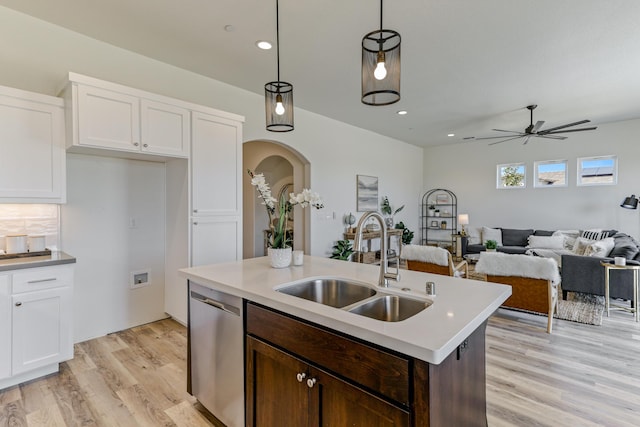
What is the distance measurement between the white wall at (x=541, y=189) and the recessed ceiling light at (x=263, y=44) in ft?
21.7

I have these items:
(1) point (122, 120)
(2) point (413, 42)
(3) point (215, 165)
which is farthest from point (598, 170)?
(1) point (122, 120)

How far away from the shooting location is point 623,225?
6.25 meters

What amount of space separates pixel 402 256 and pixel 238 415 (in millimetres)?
3043

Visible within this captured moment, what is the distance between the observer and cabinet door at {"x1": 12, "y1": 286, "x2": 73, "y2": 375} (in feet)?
7.61

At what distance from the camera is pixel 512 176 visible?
762 cm

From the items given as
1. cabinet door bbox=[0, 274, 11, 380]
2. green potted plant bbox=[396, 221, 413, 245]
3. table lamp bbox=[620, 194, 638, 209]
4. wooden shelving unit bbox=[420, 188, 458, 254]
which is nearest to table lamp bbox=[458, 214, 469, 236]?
wooden shelving unit bbox=[420, 188, 458, 254]

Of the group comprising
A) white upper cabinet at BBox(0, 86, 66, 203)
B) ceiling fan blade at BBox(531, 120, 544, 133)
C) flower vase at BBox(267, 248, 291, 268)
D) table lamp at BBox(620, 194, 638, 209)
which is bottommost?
flower vase at BBox(267, 248, 291, 268)

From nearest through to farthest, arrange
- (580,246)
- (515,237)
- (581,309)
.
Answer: (581,309)
(580,246)
(515,237)

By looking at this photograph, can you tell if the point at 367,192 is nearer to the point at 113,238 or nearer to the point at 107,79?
the point at 113,238

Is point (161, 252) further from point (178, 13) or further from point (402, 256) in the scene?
point (402, 256)

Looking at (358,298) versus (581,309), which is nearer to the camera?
(358,298)

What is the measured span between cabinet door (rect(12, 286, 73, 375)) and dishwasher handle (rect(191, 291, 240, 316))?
4.38 ft

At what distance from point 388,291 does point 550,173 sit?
296 inches

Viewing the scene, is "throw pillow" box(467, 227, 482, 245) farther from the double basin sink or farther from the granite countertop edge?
the granite countertop edge
